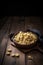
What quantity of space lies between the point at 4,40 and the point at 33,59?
1.44 ft

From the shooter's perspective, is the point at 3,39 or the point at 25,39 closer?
the point at 25,39

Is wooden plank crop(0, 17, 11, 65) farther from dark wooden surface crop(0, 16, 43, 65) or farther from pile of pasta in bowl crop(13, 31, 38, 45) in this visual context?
pile of pasta in bowl crop(13, 31, 38, 45)

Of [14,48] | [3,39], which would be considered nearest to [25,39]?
[14,48]

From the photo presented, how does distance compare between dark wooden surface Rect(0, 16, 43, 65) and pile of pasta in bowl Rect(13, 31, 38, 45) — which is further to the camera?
pile of pasta in bowl Rect(13, 31, 38, 45)

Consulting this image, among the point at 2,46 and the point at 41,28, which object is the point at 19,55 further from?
the point at 41,28

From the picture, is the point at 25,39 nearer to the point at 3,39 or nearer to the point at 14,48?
the point at 14,48

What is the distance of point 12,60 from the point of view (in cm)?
120

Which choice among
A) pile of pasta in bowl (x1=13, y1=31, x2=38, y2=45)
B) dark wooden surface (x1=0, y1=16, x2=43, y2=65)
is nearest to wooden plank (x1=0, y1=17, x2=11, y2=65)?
dark wooden surface (x1=0, y1=16, x2=43, y2=65)

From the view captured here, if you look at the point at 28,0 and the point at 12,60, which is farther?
the point at 28,0

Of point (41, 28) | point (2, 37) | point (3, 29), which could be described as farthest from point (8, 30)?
point (41, 28)

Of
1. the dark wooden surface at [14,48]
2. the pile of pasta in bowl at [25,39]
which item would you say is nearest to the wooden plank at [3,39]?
the dark wooden surface at [14,48]

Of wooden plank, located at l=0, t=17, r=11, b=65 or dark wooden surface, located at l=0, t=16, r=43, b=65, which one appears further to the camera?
wooden plank, located at l=0, t=17, r=11, b=65

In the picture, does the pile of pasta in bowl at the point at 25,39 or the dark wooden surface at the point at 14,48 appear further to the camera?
the pile of pasta in bowl at the point at 25,39

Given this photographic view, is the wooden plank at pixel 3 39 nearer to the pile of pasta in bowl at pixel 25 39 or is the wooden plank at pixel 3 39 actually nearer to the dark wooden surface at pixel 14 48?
the dark wooden surface at pixel 14 48
